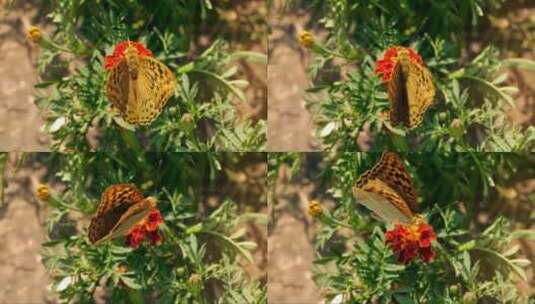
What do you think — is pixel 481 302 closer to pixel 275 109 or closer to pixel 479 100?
pixel 479 100

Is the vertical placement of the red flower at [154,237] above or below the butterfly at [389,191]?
below

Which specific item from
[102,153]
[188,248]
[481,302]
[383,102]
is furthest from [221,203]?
[481,302]

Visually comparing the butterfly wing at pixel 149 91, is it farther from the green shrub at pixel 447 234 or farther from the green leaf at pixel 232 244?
the green shrub at pixel 447 234

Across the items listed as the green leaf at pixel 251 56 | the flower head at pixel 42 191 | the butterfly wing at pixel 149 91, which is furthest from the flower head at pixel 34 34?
the green leaf at pixel 251 56

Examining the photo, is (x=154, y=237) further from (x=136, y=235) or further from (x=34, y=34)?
(x=34, y=34)

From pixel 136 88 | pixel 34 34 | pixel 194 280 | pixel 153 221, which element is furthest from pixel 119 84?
pixel 194 280

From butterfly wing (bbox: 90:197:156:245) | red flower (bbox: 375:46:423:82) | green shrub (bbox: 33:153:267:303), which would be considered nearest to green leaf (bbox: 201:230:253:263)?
green shrub (bbox: 33:153:267:303)
